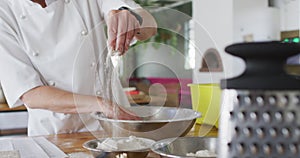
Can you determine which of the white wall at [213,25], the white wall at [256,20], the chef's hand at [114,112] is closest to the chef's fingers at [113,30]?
the chef's hand at [114,112]

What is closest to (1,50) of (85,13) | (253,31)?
(85,13)

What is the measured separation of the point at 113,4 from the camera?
52.7 inches

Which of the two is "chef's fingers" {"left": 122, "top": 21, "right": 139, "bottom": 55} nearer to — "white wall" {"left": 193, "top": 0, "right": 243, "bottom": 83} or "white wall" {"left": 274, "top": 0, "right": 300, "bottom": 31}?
"white wall" {"left": 193, "top": 0, "right": 243, "bottom": 83}

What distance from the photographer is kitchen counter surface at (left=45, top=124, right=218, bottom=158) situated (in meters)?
0.94

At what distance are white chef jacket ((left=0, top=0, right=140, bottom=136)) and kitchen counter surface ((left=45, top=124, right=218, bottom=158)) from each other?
0.06 metres

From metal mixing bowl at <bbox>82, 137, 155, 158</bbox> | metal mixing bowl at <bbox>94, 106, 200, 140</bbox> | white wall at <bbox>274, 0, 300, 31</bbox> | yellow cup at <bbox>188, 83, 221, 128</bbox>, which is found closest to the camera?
metal mixing bowl at <bbox>82, 137, 155, 158</bbox>

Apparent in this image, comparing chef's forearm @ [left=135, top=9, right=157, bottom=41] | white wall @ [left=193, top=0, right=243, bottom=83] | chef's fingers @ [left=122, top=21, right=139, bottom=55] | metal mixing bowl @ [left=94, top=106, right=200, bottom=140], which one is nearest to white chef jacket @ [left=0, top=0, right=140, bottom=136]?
chef's forearm @ [left=135, top=9, right=157, bottom=41]

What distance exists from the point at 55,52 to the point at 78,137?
37cm

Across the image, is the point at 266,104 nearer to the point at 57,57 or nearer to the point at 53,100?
the point at 53,100

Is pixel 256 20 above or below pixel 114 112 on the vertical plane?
above

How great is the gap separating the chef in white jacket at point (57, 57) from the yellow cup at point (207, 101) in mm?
250

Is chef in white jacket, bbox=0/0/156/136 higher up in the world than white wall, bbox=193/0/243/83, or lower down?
lower down

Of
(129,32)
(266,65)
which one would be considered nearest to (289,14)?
(129,32)

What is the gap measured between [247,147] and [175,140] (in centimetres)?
40
